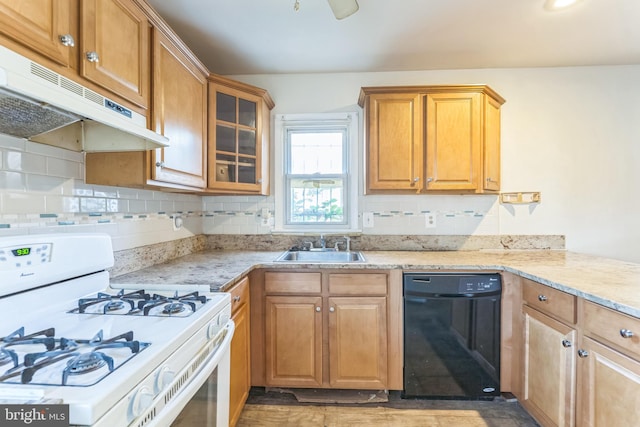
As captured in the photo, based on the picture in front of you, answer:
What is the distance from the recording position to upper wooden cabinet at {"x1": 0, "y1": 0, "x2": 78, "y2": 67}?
32.6 inches

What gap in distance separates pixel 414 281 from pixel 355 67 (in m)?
1.74

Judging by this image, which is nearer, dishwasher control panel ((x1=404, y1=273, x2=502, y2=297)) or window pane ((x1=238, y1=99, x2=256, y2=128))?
dishwasher control panel ((x1=404, y1=273, x2=502, y2=297))

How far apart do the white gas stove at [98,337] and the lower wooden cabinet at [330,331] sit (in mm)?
693

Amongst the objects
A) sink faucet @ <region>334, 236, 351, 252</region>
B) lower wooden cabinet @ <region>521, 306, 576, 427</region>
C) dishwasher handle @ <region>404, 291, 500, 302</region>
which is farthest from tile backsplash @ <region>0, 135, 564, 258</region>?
lower wooden cabinet @ <region>521, 306, 576, 427</region>

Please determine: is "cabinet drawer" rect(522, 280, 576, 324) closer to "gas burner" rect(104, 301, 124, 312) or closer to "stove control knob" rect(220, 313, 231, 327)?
"stove control knob" rect(220, 313, 231, 327)

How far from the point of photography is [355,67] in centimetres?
246

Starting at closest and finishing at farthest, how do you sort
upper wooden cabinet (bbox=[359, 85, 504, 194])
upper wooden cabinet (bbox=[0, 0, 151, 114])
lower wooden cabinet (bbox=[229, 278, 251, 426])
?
upper wooden cabinet (bbox=[0, 0, 151, 114]) < lower wooden cabinet (bbox=[229, 278, 251, 426]) < upper wooden cabinet (bbox=[359, 85, 504, 194])

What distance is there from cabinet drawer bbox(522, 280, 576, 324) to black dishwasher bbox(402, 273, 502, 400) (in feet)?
0.60

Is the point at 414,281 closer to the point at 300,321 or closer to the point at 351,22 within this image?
the point at 300,321

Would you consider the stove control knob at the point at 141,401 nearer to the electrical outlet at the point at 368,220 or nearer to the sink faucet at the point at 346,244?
the sink faucet at the point at 346,244

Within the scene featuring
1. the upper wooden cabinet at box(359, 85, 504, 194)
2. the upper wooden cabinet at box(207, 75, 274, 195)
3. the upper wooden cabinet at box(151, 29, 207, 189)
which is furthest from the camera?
the upper wooden cabinet at box(359, 85, 504, 194)

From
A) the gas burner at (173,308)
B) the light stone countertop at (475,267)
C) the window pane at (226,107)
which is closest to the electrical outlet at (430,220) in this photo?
the light stone countertop at (475,267)

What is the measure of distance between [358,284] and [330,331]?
0.35 m

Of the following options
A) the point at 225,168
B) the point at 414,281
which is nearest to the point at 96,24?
the point at 225,168
